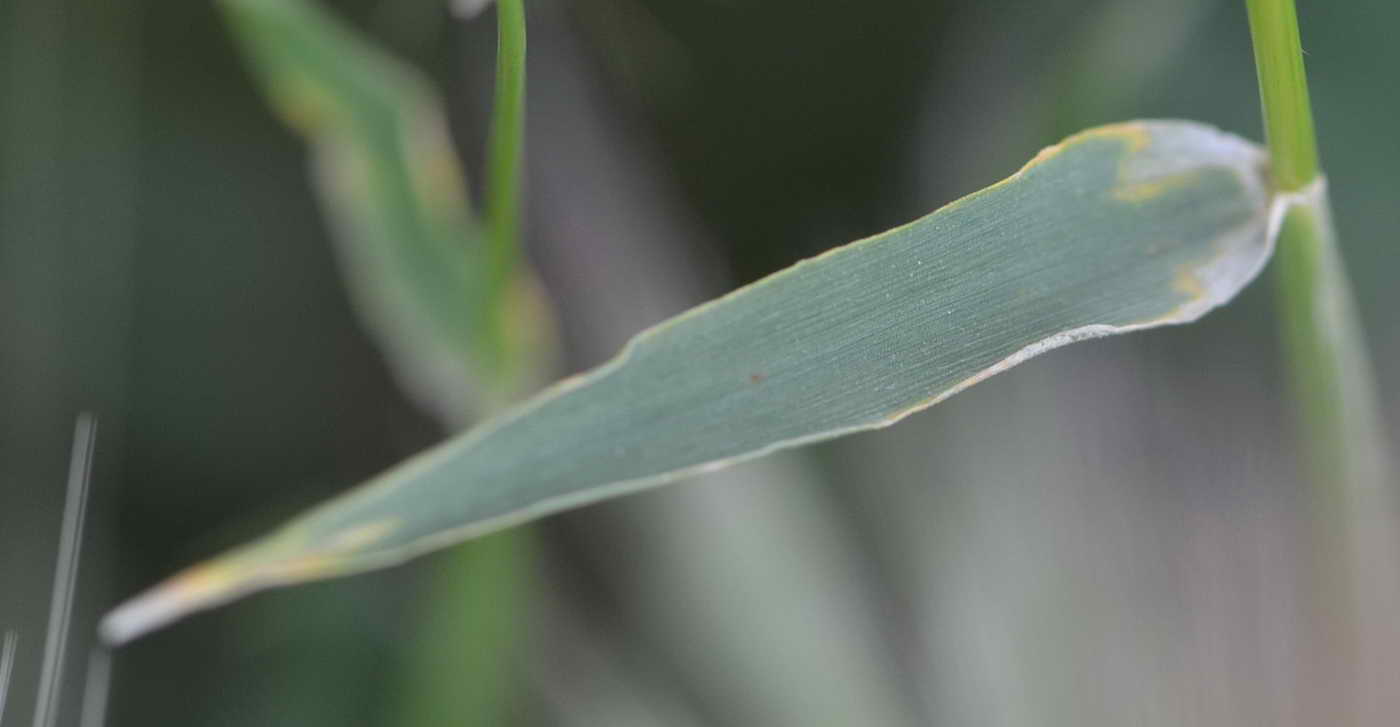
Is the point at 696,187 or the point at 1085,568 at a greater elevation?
the point at 696,187

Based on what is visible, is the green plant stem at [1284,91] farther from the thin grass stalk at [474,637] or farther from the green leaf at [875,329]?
the thin grass stalk at [474,637]

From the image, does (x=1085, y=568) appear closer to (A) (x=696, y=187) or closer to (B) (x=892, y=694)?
(B) (x=892, y=694)

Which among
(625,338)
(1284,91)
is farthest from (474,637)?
(1284,91)

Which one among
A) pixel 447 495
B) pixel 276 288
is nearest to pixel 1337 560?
pixel 447 495

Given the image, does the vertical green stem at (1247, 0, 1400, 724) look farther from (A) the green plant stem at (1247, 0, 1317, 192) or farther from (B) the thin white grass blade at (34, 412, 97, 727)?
(B) the thin white grass blade at (34, 412, 97, 727)

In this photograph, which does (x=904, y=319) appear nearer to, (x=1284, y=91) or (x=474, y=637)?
(x=1284, y=91)

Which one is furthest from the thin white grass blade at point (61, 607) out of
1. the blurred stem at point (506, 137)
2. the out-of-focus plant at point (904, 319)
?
the blurred stem at point (506, 137)

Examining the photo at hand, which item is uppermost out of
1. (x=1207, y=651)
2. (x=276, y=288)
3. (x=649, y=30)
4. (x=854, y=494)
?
(x=649, y=30)

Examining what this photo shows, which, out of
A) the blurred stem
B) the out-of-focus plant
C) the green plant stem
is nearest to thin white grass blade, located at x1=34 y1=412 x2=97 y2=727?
the out-of-focus plant
